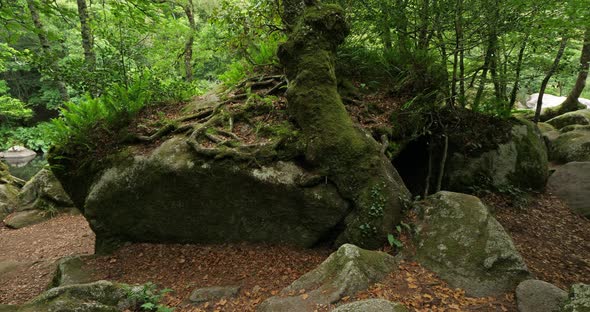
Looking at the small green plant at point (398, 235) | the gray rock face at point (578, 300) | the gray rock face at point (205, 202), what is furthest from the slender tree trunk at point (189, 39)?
the gray rock face at point (578, 300)

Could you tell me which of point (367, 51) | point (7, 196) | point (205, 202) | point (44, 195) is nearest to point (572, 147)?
point (367, 51)

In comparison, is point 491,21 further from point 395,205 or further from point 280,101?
point 280,101

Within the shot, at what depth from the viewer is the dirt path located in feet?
20.9

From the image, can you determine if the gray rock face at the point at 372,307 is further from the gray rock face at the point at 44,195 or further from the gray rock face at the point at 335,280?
the gray rock face at the point at 44,195

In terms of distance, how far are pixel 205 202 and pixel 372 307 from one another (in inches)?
139

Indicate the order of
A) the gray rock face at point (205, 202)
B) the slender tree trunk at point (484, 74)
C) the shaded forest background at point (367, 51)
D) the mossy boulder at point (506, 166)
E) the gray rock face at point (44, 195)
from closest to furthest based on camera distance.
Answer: the gray rock face at point (205, 202), the shaded forest background at point (367, 51), the slender tree trunk at point (484, 74), the mossy boulder at point (506, 166), the gray rock face at point (44, 195)

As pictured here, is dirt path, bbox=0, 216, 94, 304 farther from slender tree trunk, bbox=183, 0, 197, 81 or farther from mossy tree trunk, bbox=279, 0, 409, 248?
slender tree trunk, bbox=183, 0, 197, 81

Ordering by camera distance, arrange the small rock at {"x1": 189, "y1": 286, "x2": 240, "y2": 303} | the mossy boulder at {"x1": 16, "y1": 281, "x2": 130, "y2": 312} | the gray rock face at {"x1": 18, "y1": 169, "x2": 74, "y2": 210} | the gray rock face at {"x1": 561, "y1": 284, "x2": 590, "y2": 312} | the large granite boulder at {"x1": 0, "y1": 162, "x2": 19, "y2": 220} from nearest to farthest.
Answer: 1. the gray rock face at {"x1": 561, "y1": 284, "x2": 590, "y2": 312}
2. the mossy boulder at {"x1": 16, "y1": 281, "x2": 130, "y2": 312}
3. the small rock at {"x1": 189, "y1": 286, "x2": 240, "y2": 303}
4. the gray rock face at {"x1": 18, "y1": 169, "x2": 74, "y2": 210}
5. the large granite boulder at {"x1": 0, "y1": 162, "x2": 19, "y2": 220}

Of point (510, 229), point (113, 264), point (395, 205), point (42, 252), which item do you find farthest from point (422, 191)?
point (42, 252)

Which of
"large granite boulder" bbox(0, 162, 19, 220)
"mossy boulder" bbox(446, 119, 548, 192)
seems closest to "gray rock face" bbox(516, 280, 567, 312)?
"mossy boulder" bbox(446, 119, 548, 192)

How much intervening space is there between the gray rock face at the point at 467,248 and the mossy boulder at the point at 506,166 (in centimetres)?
275

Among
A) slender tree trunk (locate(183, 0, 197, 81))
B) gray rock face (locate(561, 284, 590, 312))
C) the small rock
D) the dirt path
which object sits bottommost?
the dirt path

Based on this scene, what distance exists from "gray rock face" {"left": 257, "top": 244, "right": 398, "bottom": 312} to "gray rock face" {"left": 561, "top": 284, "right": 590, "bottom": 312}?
6.07ft

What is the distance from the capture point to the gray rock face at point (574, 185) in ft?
25.8
